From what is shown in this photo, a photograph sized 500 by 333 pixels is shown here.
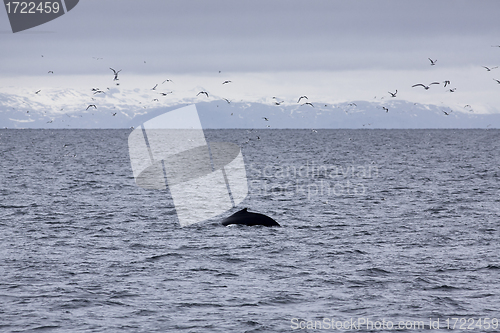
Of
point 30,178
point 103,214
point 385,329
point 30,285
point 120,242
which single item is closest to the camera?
point 385,329

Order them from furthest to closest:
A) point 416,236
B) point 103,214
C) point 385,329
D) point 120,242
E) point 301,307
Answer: point 103,214
point 416,236
point 120,242
point 301,307
point 385,329

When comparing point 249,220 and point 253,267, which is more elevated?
point 253,267

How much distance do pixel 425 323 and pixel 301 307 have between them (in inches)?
141

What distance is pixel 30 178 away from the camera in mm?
58812

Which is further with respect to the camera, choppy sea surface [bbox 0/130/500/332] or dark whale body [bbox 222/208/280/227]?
dark whale body [bbox 222/208/280/227]

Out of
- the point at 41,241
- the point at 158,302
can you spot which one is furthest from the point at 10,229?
the point at 158,302

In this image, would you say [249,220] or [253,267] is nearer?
[253,267]

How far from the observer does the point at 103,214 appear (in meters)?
34.8

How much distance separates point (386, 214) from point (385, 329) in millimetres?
20578

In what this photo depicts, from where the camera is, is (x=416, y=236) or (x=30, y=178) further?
(x=30, y=178)

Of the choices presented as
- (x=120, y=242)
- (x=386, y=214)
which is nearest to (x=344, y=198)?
(x=386, y=214)

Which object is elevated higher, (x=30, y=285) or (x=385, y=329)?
(x=30, y=285)

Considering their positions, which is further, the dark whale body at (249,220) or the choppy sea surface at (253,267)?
the dark whale body at (249,220)

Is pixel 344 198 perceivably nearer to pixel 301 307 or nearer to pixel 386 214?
pixel 386 214
